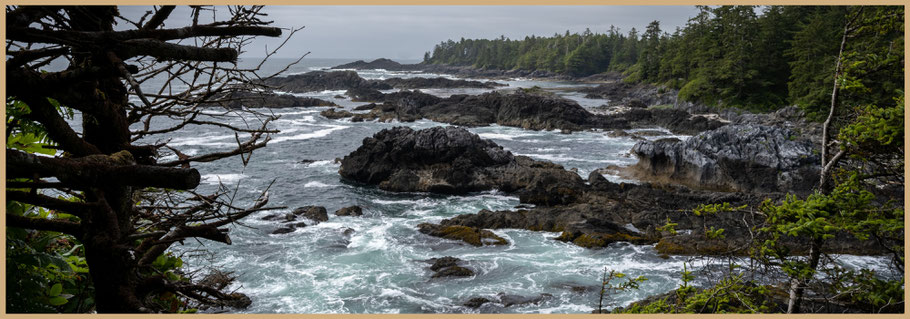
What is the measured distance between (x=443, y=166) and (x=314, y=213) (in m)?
9.32

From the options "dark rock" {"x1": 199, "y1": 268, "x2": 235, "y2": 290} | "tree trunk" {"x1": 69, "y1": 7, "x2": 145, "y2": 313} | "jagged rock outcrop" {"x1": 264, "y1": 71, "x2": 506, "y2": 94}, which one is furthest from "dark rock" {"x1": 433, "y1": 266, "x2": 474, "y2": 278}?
"jagged rock outcrop" {"x1": 264, "y1": 71, "x2": 506, "y2": 94}

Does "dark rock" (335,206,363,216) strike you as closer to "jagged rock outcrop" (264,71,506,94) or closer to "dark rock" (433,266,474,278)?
"dark rock" (433,266,474,278)

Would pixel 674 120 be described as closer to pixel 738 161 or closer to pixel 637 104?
pixel 637 104

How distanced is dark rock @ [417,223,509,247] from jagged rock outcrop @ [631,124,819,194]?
44.7 feet

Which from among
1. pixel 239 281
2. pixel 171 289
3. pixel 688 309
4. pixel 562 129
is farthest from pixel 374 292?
pixel 562 129

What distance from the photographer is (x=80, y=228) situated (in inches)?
138

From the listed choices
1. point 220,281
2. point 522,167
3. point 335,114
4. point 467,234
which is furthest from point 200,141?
point 220,281

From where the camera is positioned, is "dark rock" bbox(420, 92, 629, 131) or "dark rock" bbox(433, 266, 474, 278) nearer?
"dark rock" bbox(433, 266, 474, 278)

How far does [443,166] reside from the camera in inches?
1267

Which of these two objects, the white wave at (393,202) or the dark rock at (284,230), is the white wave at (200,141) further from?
the dark rock at (284,230)

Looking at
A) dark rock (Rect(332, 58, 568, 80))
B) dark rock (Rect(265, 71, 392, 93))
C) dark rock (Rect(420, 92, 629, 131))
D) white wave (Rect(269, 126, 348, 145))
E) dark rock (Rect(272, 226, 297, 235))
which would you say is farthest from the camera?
dark rock (Rect(332, 58, 568, 80))

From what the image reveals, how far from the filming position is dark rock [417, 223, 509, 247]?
2134 centimetres

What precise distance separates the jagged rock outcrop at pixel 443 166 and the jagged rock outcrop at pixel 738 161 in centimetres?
570

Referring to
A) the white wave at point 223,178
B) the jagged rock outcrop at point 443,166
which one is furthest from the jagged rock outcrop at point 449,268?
the white wave at point 223,178
